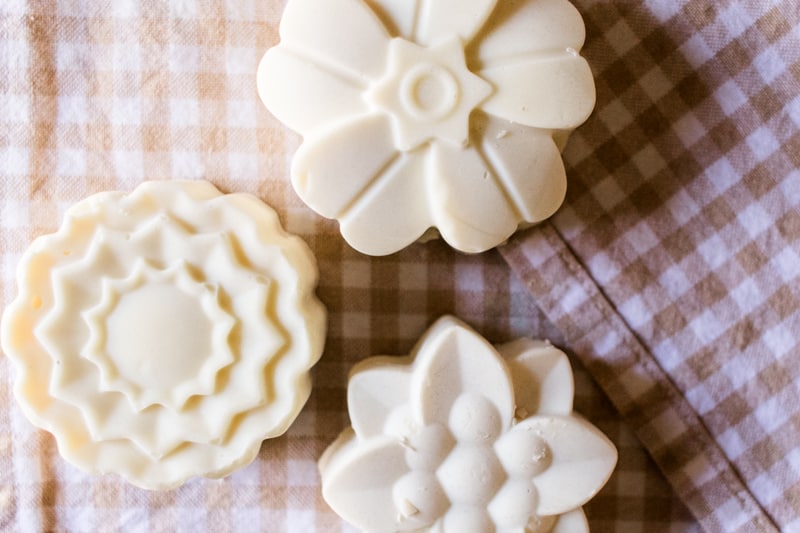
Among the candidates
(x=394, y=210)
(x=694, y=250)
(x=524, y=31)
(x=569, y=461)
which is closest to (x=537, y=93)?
(x=524, y=31)

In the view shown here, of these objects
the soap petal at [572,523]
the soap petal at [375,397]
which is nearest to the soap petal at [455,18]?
the soap petal at [375,397]

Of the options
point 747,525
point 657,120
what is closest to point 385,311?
point 657,120

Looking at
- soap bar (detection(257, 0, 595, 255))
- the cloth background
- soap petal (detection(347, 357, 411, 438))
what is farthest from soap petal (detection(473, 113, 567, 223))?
soap petal (detection(347, 357, 411, 438))

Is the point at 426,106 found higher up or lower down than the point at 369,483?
higher up

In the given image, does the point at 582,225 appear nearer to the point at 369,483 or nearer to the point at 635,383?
the point at 635,383

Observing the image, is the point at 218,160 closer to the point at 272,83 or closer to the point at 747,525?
the point at 272,83

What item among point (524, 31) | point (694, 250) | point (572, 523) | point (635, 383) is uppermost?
point (524, 31)
